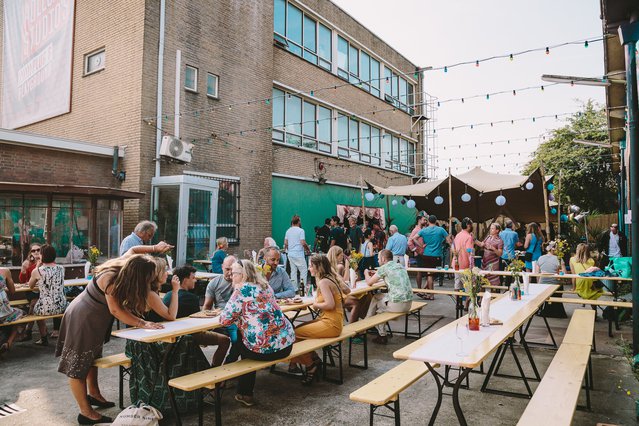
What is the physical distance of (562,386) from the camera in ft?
11.7

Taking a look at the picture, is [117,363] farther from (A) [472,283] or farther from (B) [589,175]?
(B) [589,175]

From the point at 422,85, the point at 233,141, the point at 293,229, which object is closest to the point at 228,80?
the point at 233,141

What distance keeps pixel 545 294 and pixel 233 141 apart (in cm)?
880

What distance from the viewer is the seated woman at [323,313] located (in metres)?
5.16

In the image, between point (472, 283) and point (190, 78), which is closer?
point (472, 283)

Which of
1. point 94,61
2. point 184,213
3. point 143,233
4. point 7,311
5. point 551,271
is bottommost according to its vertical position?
point 7,311

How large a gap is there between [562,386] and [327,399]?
7.04ft

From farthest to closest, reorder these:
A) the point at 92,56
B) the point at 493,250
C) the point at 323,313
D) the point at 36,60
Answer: the point at 36,60, the point at 92,56, the point at 493,250, the point at 323,313

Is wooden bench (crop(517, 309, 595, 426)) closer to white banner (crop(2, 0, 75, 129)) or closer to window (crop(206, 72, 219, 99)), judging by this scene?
window (crop(206, 72, 219, 99))

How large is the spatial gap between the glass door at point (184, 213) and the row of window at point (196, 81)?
8.61 feet

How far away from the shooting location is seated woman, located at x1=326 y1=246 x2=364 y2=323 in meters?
6.57

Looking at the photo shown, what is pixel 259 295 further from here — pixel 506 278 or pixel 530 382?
pixel 506 278

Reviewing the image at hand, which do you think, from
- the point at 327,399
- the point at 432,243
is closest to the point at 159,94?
the point at 432,243

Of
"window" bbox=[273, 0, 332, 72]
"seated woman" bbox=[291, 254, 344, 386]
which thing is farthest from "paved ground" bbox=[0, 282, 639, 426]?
"window" bbox=[273, 0, 332, 72]
